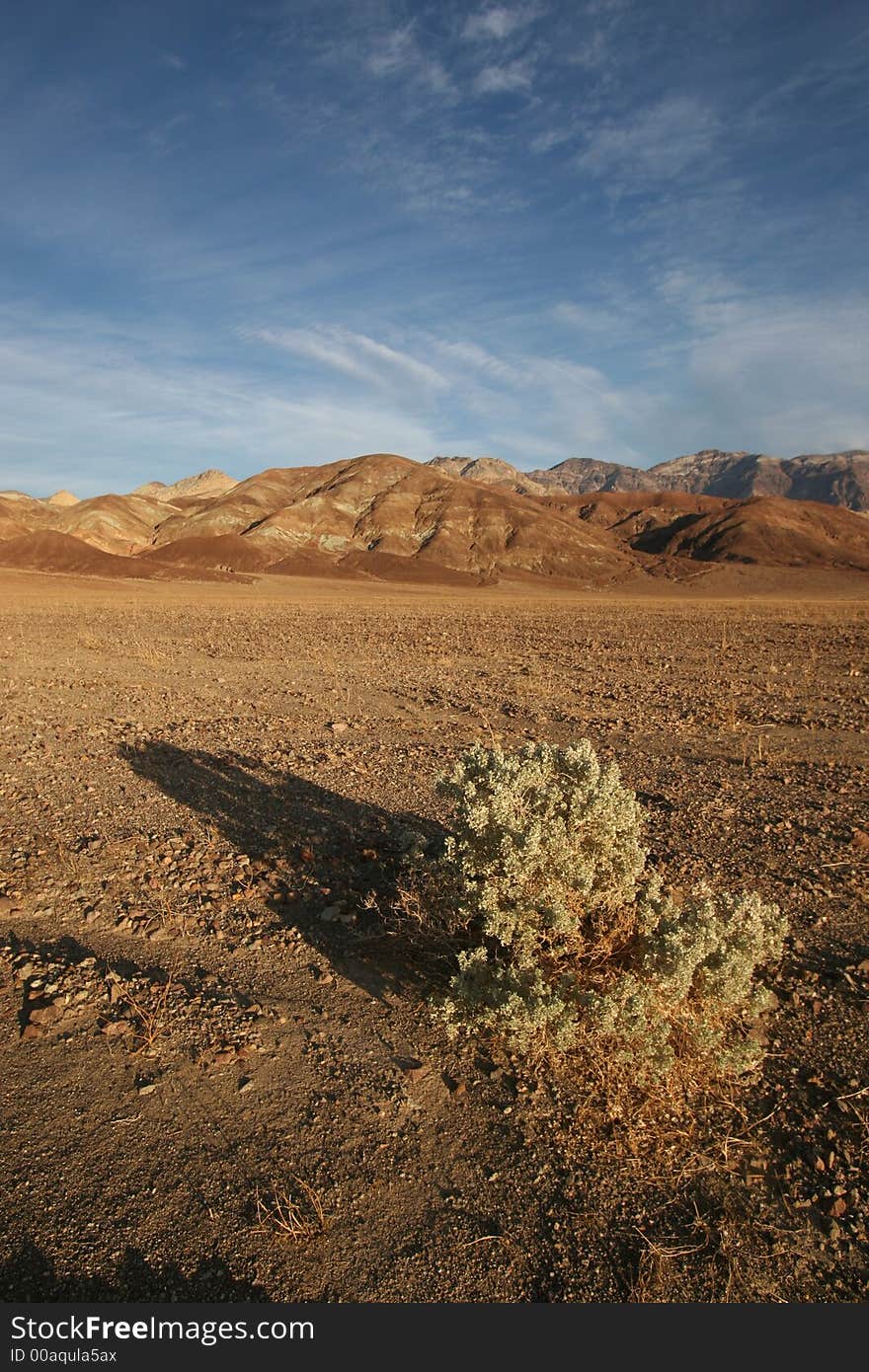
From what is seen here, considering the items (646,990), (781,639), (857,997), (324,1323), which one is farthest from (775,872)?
(781,639)

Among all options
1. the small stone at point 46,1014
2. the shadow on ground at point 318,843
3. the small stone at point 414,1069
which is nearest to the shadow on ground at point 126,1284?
the small stone at point 414,1069

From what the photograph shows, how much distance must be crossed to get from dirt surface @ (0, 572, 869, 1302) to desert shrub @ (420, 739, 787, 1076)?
255 millimetres

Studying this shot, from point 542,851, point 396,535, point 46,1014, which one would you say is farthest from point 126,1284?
point 396,535

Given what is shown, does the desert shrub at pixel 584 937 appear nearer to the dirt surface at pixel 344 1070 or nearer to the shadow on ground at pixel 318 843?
the dirt surface at pixel 344 1070

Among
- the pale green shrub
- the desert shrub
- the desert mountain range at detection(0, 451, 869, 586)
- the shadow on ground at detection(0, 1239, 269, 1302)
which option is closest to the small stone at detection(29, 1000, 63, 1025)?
the shadow on ground at detection(0, 1239, 269, 1302)

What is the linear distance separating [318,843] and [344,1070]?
2.60 metres

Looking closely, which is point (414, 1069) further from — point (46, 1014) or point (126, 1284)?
point (46, 1014)

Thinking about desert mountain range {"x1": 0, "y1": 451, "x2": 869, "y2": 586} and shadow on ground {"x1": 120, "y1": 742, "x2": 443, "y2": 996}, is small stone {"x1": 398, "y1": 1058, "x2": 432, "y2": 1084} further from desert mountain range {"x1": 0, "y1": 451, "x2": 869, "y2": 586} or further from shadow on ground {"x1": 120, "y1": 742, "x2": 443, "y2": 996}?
desert mountain range {"x1": 0, "y1": 451, "x2": 869, "y2": 586}

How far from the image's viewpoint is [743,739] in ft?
29.7

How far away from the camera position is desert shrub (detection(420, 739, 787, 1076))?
3389mm

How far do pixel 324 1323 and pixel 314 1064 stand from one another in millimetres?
1199

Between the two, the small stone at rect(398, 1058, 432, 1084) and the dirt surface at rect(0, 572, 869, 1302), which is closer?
the dirt surface at rect(0, 572, 869, 1302)

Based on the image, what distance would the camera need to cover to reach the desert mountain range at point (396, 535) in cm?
7419

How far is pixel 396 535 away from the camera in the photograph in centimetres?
8688
